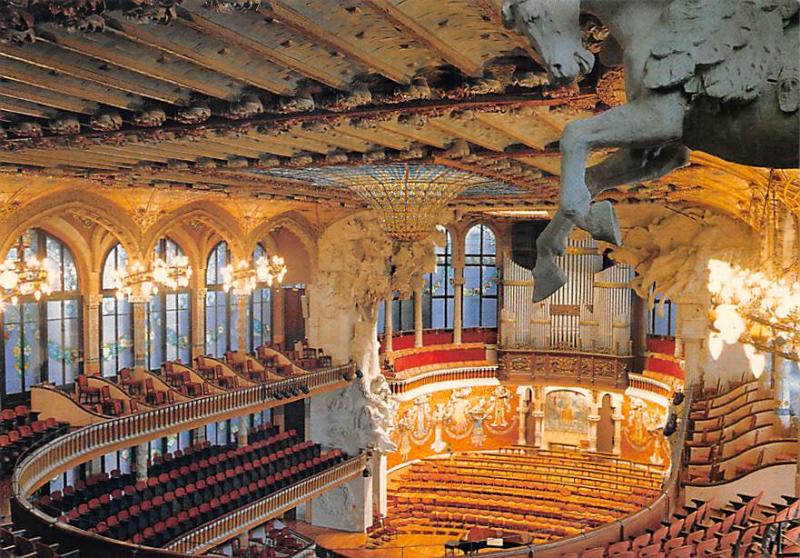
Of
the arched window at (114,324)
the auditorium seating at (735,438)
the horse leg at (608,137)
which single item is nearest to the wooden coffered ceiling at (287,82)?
the horse leg at (608,137)

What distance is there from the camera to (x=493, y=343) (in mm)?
30359

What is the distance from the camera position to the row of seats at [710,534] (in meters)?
12.0

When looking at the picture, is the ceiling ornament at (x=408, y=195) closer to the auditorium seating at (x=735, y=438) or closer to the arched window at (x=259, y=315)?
the auditorium seating at (x=735, y=438)

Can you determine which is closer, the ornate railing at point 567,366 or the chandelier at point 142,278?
the chandelier at point 142,278

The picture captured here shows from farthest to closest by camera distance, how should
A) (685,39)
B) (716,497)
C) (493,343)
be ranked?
(493,343) < (716,497) < (685,39)

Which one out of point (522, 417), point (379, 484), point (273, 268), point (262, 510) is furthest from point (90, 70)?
point (522, 417)

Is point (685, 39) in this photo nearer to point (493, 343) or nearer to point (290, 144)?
point (290, 144)

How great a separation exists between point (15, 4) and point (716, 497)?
595 inches

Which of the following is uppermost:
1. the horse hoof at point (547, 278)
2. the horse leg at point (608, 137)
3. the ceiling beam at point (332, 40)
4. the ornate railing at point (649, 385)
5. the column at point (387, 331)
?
the ceiling beam at point (332, 40)

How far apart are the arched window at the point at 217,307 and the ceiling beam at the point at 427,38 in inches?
781

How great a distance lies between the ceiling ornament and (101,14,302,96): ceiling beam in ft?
22.4

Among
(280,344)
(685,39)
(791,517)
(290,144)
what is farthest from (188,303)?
(685,39)

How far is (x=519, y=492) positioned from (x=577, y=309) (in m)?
7.20

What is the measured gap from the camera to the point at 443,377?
2889cm
